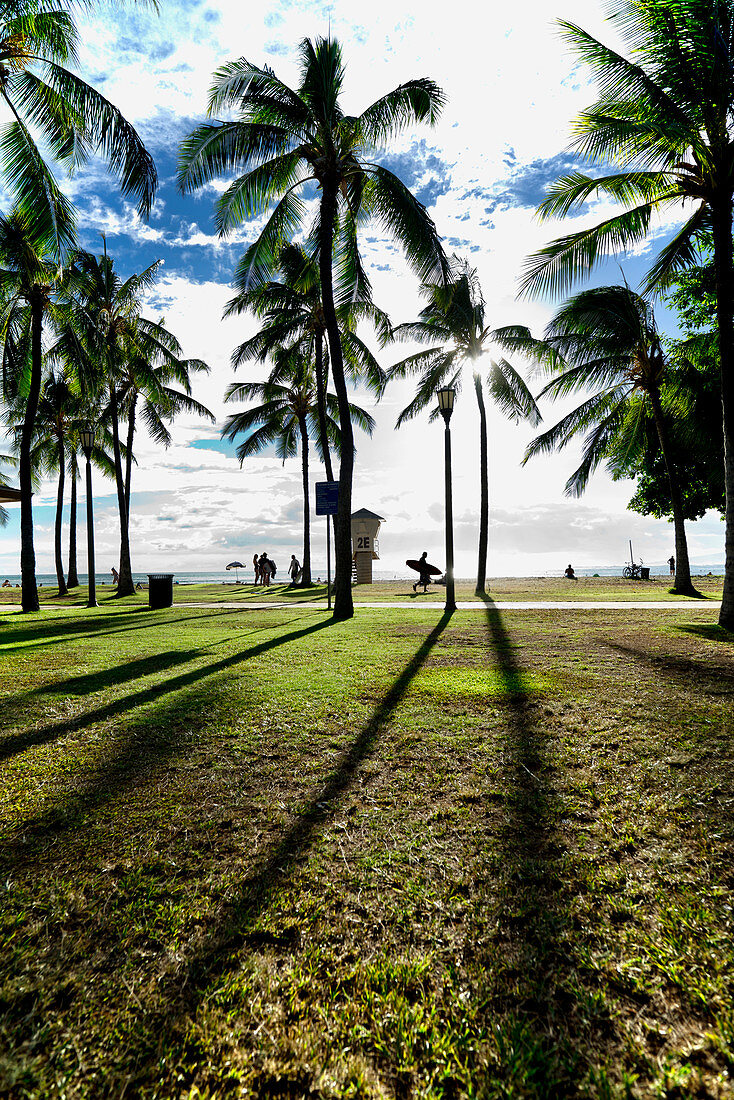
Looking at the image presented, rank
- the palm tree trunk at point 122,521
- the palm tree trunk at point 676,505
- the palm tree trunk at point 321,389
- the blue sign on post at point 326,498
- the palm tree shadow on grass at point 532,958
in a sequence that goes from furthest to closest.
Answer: the palm tree trunk at point 122,521 < the palm tree trunk at point 321,389 < the palm tree trunk at point 676,505 < the blue sign on post at point 326,498 < the palm tree shadow on grass at point 532,958

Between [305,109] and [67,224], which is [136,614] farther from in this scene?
[305,109]

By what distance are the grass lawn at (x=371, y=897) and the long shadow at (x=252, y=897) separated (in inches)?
0.4

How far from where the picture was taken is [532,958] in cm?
162

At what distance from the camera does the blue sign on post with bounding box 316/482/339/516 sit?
11.7 metres

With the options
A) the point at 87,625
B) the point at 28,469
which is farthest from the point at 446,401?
the point at 28,469

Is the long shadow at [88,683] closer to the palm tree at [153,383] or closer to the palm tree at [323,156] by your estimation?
the palm tree at [323,156]

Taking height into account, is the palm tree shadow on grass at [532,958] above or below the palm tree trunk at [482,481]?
below

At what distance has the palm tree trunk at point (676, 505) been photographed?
619 inches

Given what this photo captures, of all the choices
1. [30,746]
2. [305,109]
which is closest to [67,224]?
[305,109]

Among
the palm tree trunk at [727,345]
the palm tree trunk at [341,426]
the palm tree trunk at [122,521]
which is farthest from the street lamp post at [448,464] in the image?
the palm tree trunk at [122,521]

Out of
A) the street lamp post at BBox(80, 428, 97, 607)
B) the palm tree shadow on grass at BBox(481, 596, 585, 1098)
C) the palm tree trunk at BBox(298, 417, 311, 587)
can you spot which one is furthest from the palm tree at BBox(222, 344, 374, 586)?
the palm tree shadow on grass at BBox(481, 596, 585, 1098)

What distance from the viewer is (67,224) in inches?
380

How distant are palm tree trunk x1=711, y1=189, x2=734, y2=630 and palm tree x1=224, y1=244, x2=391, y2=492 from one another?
8754mm

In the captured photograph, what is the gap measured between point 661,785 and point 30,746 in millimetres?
4091
